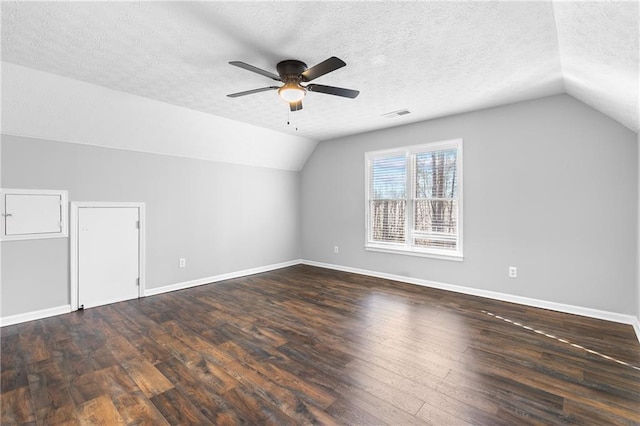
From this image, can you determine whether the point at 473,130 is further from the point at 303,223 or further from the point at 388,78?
the point at 303,223

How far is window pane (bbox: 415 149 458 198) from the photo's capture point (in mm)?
4586

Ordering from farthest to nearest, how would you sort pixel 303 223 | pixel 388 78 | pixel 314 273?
pixel 303 223
pixel 314 273
pixel 388 78

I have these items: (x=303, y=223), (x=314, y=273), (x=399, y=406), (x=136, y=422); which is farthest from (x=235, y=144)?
(x=399, y=406)

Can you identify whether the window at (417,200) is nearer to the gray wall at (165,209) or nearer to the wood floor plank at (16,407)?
the gray wall at (165,209)

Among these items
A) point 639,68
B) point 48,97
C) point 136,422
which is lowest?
point 136,422

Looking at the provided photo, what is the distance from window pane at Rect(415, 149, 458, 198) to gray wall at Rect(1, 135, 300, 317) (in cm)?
285

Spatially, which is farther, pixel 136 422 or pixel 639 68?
pixel 639 68

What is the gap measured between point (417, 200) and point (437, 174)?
1.73ft

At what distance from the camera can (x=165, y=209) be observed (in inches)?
184

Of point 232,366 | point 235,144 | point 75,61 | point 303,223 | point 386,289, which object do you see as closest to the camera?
point 232,366

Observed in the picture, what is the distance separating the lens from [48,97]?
320 cm

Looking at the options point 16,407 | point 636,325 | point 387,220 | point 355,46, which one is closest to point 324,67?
point 355,46

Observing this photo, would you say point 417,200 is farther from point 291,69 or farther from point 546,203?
point 291,69

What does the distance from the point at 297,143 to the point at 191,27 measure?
3.78 m
